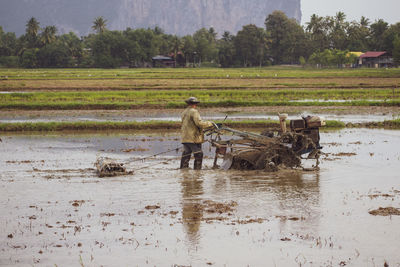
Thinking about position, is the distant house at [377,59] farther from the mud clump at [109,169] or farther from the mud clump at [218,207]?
the mud clump at [218,207]

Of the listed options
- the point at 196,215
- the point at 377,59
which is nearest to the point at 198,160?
the point at 196,215

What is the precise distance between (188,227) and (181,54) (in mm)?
107040

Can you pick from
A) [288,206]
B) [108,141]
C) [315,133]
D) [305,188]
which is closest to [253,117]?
[108,141]

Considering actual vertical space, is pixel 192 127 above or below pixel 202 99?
above

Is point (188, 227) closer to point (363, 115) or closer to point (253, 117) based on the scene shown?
point (253, 117)

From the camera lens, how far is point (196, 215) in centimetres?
810

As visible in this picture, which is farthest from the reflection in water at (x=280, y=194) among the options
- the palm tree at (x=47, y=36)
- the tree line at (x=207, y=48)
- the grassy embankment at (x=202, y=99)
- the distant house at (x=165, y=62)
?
the palm tree at (x=47, y=36)

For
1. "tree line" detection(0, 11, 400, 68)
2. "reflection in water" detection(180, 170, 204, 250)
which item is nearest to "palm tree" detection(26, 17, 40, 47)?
"tree line" detection(0, 11, 400, 68)

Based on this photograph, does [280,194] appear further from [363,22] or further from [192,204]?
[363,22]

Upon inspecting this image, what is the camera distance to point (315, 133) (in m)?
Answer: 11.4

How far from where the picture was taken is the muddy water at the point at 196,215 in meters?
6.44

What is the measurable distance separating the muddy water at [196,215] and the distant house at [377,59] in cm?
A: 9081

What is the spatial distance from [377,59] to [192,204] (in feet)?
324

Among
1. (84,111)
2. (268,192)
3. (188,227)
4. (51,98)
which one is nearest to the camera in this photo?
(188,227)
